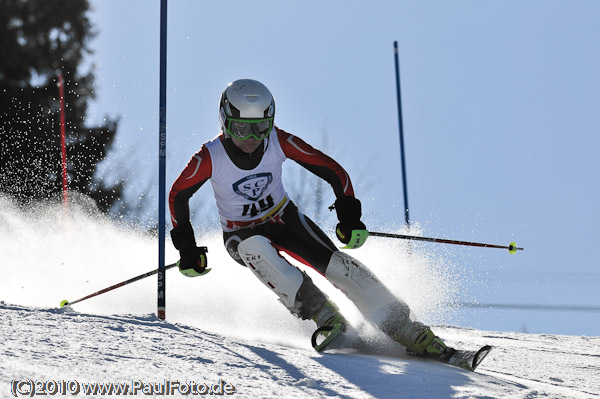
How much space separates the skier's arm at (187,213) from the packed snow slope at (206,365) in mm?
420

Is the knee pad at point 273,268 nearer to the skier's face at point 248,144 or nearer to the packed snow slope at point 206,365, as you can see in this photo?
the packed snow slope at point 206,365

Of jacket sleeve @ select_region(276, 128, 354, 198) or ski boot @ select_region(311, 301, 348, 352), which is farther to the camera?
jacket sleeve @ select_region(276, 128, 354, 198)

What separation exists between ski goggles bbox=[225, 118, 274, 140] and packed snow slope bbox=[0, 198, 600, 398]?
3.97ft

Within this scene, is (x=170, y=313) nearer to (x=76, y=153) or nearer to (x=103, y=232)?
(x=103, y=232)

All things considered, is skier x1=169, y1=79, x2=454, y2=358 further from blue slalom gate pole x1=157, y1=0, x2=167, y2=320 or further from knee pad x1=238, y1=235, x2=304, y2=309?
blue slalom gate pole x1=157, y1=0, x2=167, y2=320

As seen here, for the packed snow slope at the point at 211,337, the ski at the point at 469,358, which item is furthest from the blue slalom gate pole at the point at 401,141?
the ski at the point at 469,358

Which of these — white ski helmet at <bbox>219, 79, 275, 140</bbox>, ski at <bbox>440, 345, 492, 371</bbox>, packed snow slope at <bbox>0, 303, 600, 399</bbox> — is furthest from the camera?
white ski helmet at <bbox>219, 79, 275, 140</bbox>

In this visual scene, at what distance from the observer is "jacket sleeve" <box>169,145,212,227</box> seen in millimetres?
4426

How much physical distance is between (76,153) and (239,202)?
1088cm

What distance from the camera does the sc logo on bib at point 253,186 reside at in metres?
4.50

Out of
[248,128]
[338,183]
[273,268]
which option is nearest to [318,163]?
[338,183]

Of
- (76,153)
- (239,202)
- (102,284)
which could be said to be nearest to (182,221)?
(239,202)

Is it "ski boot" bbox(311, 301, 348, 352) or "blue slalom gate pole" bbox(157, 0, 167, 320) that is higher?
"blue slalom gate pole" bbox(157, 0, 167, 320)

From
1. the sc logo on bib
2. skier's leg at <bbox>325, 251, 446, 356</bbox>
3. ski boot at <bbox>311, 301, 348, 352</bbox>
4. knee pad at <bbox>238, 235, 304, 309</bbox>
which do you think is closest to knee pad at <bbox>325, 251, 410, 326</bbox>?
skier's leg at <bbox>325, 251, 446, 356</bbox>
